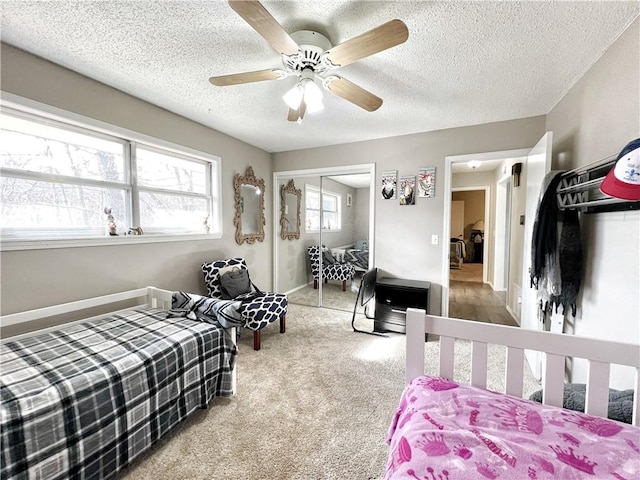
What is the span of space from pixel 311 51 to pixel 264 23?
41cm

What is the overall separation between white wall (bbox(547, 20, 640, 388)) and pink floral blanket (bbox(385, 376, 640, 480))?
83 centimetres

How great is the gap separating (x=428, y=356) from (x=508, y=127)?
2.56 metres

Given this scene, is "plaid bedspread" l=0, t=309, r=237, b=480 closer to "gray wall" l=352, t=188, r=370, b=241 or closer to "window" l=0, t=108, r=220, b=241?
"window" l=0, t=108, r=220, b=241

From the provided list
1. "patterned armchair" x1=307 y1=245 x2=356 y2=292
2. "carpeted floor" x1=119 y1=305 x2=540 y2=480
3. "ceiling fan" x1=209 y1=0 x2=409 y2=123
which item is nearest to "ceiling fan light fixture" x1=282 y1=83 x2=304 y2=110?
"ceiling fan" x1=209 y1=0 x2=409 y2=123

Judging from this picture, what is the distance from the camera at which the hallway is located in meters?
3.61

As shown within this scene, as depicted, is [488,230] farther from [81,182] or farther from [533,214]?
[81,182]

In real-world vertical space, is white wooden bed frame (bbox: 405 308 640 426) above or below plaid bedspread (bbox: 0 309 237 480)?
above

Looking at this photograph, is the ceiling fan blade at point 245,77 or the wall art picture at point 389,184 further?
the wall art picture at point 389,184

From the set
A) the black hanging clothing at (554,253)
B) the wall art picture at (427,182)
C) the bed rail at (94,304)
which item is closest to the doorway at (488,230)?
the wall art picture at (427,182)

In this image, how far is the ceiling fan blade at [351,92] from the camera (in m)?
1.69

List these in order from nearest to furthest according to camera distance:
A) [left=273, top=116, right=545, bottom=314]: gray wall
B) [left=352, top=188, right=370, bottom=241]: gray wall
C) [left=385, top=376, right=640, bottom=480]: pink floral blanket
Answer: [left=385, top=376, right=640, bottom=480]: pink floral blanket
[left=273, top=116, right=545, bottom=314]: gray wall
[left=352, top=188, right=370, bottom=241]: gray wall

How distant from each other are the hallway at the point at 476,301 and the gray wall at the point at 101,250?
3471mm

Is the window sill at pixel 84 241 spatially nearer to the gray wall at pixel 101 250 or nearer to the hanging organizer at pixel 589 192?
the gray wall at pixel 101 250

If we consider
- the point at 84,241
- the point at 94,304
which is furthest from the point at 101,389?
the point at 84,241
